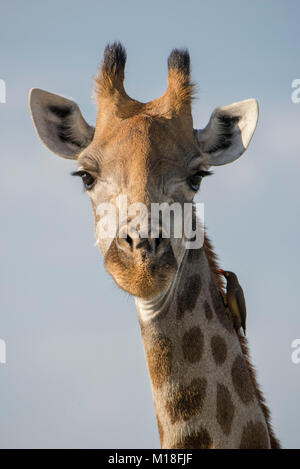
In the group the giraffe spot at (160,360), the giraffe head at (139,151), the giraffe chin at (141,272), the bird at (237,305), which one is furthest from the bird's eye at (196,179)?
the giraffe spot at (160,360)

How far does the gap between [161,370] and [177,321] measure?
0.64 meters

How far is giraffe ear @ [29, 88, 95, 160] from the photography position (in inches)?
396

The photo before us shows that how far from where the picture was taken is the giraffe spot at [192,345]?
8617 millimetres

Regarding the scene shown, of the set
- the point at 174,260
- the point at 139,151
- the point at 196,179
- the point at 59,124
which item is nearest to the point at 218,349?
the point at 174,260

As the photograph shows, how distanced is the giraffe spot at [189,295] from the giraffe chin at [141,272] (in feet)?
3.11

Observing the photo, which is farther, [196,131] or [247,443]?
[196,131]

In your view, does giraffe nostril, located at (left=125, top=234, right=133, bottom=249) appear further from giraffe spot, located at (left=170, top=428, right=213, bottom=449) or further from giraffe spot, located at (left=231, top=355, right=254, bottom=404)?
giraffe spot, located at (left=170, top=428, right=213, bottom=449)

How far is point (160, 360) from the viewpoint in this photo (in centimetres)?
858

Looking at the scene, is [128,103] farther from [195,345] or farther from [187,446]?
[187,446]

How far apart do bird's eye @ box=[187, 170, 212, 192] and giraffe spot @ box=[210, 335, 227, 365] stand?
2.00 meters

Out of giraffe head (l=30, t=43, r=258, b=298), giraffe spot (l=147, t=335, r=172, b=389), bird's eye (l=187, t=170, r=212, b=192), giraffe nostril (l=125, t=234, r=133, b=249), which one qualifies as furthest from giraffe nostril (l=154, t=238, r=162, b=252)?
bird's eye (l=187, t=170, r=212, b=192)
